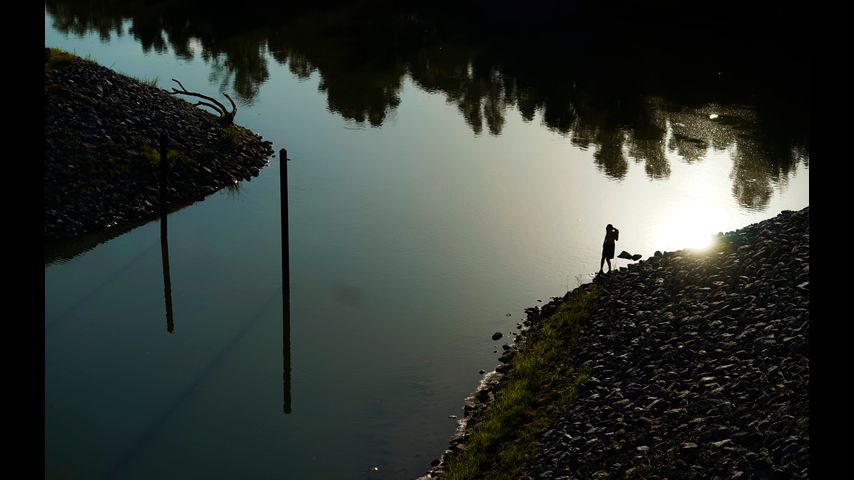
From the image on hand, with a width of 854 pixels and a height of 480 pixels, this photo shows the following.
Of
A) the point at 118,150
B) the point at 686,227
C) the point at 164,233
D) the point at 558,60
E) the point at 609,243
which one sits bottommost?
the point at 686,227

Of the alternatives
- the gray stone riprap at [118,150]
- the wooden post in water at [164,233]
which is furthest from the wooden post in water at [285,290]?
the gray stone riprap at [118,150]

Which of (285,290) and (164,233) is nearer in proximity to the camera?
(285,290)

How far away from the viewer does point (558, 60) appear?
2349 inches

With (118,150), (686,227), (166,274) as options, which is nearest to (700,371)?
(686,227)

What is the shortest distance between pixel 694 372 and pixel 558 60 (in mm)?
42581

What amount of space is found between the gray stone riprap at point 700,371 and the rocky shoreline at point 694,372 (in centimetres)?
3

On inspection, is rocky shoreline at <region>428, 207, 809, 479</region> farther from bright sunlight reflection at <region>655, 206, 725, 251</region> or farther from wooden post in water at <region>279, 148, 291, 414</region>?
wooden post in water at <region>279, 148, 291, 414</region>

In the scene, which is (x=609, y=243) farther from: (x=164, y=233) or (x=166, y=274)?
(x=164, y=233)

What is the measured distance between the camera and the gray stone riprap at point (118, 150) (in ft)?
108

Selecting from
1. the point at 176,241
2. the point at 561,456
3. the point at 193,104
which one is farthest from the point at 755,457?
the point at 193,104

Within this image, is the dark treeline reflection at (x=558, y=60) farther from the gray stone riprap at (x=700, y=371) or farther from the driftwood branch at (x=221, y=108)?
the gray stone riprap at (x=700, y=371)

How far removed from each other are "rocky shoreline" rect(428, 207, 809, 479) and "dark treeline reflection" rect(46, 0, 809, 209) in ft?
43.0

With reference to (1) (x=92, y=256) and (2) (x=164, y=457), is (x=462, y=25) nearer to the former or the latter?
(1) (x=92, y=256)

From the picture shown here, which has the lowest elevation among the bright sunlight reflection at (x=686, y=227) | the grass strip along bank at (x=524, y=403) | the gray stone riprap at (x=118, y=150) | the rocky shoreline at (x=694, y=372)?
the grass strip along bank at (x=524, y=403)
